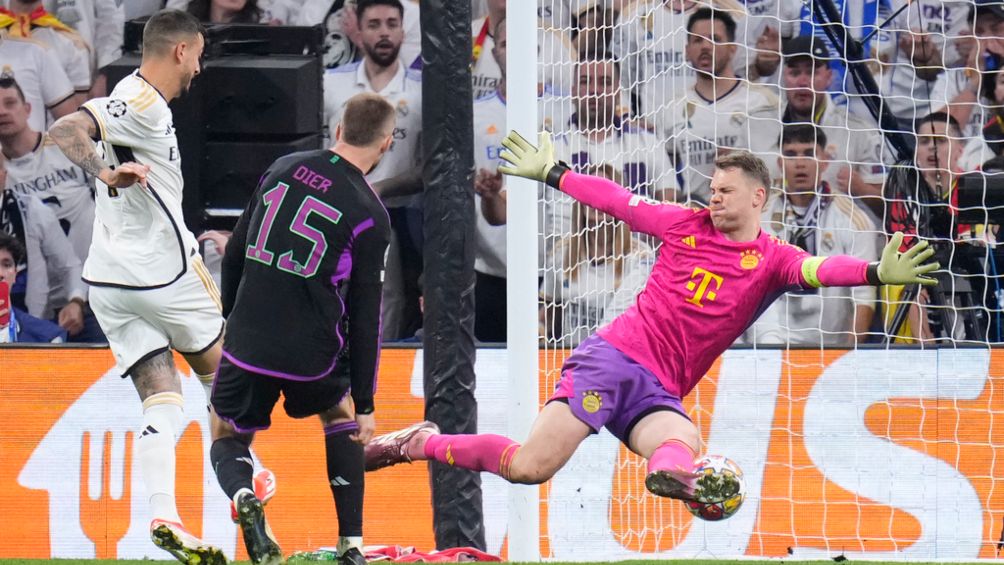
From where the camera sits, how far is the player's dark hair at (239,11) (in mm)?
8875

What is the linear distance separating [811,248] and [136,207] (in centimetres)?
421

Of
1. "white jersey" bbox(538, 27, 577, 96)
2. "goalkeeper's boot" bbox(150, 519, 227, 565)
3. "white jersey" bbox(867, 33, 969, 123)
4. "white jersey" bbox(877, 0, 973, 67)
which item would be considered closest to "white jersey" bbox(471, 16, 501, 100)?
"white jersey" bbox(538, 27, 577, 96)

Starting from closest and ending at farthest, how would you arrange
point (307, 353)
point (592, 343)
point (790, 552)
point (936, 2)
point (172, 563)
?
point (307, 353) < point (592, 343) < point (172, 563) < point (790, 552) < point (936, 2)

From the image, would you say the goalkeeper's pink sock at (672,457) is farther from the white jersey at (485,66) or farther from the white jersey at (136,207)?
the white jersey at (485,66)

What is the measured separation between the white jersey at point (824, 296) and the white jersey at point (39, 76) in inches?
181

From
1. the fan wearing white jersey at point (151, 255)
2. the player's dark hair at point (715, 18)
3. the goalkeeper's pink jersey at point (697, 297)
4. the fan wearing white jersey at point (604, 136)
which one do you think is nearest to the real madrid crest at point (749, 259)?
the goalkeeper's pink jersey at point (697, 297)

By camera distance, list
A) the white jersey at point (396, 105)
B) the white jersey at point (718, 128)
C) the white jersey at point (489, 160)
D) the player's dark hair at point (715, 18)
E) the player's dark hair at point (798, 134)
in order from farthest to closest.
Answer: the white jersey at point (396, 105) → the white jersey at point (489, 160) → the player's dark hair at point (798, 134) → the white jersey at point (718, 128) → the player's dark hair at point (715, 18)

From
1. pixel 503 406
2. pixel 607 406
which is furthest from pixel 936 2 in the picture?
pixel 607 406

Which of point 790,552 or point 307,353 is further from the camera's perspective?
point 790,552

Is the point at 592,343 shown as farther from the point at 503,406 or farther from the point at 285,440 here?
the point at 285,440

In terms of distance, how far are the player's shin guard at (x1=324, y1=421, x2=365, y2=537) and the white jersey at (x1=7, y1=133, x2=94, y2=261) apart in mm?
4053

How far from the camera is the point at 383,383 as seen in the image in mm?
7520

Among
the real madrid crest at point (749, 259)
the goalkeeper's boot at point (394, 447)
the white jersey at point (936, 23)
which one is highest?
the white jersey at point (936, 23)

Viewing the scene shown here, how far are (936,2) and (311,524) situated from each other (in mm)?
5090
